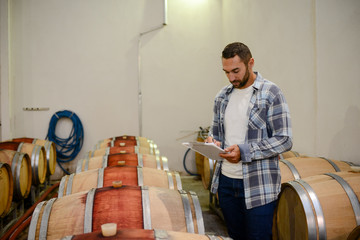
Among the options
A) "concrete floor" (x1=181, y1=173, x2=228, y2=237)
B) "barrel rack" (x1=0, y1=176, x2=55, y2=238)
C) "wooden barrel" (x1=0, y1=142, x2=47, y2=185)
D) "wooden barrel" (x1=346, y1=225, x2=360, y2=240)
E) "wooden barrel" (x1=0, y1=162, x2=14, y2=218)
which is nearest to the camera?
"wooden barrel" (x1=346, y1=225, x2=360, y2=240)

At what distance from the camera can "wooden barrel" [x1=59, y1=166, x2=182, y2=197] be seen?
7.66 feet

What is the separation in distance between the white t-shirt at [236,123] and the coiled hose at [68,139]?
196 inches

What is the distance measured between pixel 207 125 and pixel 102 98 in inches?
92.0

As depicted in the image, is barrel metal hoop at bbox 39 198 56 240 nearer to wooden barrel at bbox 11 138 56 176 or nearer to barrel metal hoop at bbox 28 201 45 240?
barrel metal hoop at bbox 28 201 45 240


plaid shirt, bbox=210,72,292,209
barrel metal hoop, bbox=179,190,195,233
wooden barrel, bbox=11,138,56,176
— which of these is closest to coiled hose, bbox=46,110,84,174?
wooden barrel, bbox=11,138,56,176

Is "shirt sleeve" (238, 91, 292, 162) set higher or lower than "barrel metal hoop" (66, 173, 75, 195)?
higher

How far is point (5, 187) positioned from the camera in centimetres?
319

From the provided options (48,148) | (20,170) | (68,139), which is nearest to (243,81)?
(20,170)

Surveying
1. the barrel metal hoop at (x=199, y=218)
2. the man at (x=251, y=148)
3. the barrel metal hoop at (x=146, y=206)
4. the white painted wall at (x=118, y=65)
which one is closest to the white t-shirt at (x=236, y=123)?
the man at (x=251, y=148)

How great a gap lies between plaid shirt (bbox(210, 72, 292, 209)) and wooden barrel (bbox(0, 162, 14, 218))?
2.57 meters

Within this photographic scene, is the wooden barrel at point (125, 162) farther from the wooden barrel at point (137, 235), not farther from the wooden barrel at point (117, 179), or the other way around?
the wooden barrel at point (137, 235)

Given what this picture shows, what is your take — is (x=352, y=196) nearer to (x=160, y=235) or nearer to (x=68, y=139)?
(x=160, y=235)

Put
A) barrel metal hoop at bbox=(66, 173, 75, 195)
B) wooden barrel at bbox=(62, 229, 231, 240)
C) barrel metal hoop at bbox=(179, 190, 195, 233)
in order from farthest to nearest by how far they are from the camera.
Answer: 1. barrel metal hoop at bbox=(66, 173, 75, 195)
2. barrel metal hoop at bbox=(179, 190, 195, 233)
3. wooden barrel at bbox=(62, 229, 231, 240)

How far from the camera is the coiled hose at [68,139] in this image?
6234mm
